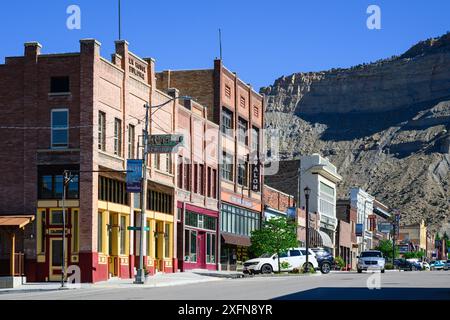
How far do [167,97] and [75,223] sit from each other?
1506 cm

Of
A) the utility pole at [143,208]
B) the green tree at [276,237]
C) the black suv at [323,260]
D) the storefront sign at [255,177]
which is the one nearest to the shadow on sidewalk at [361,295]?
the utility pole at [143,208]

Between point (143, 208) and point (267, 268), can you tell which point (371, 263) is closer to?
point (267, 268)

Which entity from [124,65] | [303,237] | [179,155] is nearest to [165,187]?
[179,155]

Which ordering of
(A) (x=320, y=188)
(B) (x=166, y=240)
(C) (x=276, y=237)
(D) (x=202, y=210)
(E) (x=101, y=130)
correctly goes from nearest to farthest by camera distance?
(E) (x=101, y=130) < (B) (x=166, y=240) < (D) (x=202, y=210) < (C) (x=276, y=237) < (A) (x=320, y=188)

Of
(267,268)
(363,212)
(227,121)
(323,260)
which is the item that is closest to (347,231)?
(363,212)

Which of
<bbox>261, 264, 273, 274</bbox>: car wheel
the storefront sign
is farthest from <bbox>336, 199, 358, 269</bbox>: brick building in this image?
<bbox>261, 264, 273, 274</bbox>: car wheel

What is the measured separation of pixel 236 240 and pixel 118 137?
1010 inches

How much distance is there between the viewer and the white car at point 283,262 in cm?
6278

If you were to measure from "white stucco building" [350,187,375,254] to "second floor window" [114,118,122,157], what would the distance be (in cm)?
8068

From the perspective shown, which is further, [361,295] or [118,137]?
[118,137]

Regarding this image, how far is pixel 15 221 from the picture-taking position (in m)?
46.0

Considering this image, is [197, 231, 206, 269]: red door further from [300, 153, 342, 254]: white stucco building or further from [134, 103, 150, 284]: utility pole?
[300, 153, 342, 254]: white stucco building

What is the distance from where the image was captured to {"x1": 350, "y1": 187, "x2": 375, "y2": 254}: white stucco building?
131625 millimetres

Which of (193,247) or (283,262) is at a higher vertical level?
(193,247)
